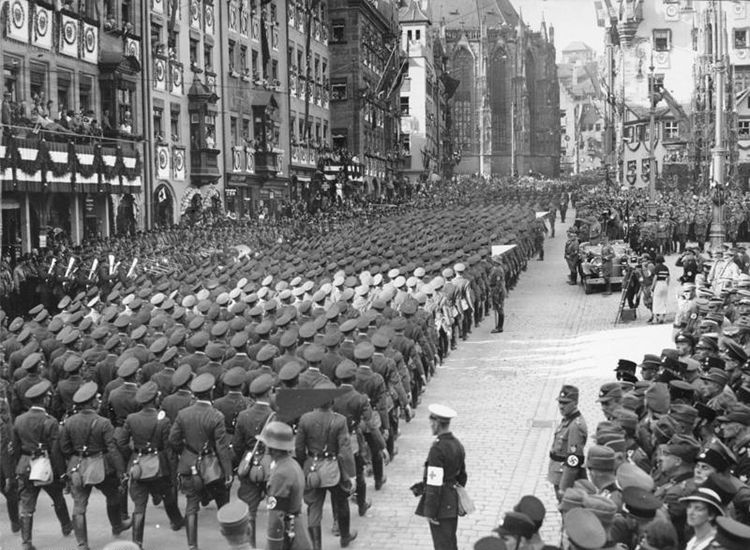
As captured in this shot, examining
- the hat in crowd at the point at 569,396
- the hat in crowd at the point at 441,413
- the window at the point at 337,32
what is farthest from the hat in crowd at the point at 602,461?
the window at the point at 337,32

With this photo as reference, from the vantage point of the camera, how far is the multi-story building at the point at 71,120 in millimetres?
23484

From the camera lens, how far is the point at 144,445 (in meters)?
9.48

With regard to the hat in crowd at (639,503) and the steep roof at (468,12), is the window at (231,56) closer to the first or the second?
the hat in crowd at (639,503)

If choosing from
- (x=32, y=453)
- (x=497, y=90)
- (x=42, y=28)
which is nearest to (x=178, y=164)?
(x=42, y=28)

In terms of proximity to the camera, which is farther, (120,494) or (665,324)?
(665,324)

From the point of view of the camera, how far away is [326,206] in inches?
1996

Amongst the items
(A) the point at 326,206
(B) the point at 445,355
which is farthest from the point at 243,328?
(A) the point at 326,206

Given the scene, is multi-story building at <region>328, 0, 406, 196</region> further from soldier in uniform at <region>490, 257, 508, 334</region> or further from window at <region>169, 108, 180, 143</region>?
soldier in uniform at <region>490, 257, 508, 334</region>

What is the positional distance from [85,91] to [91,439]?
2131cm

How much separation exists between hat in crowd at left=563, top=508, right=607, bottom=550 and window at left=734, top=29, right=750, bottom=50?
228ft

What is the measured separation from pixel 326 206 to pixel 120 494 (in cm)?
4122

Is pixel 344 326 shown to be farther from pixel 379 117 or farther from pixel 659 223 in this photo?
pixel 379 117

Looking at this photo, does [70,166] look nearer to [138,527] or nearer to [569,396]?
[138,527]

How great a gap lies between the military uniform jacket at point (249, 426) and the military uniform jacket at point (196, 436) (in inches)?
8.6
